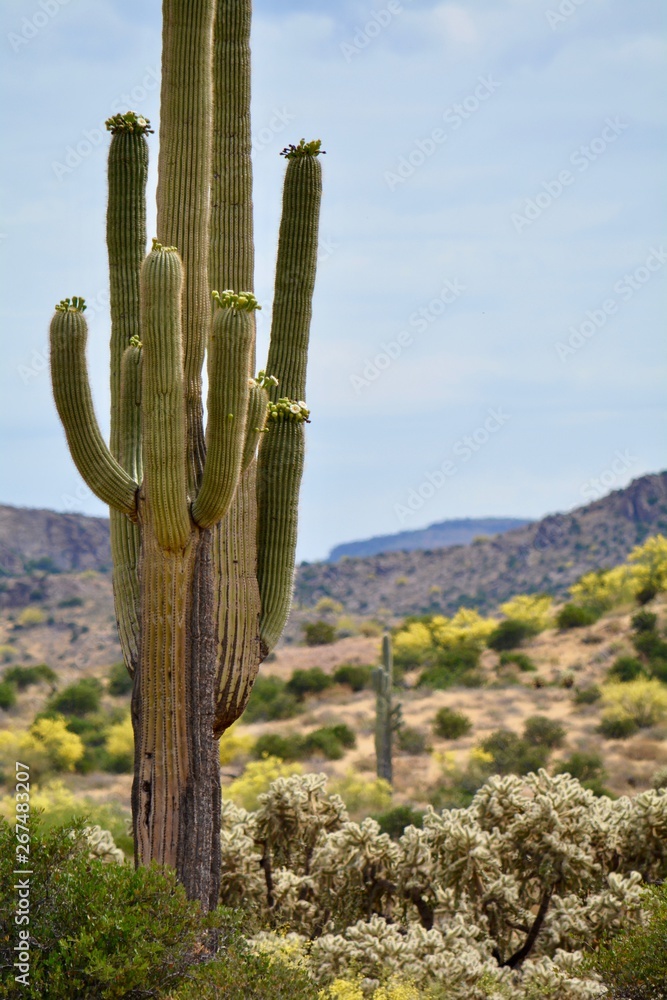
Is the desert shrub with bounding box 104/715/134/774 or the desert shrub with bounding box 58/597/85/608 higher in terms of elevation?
the desert shrub with bounding box 58/597/85/608

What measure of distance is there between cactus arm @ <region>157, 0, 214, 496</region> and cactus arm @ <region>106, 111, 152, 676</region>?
1.64ft

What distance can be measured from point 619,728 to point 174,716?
674 inches

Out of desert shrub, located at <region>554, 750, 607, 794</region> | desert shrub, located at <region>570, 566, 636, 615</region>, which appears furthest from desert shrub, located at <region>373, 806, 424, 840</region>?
desert shrub, located at <region>570, 566, 636, 615</region>

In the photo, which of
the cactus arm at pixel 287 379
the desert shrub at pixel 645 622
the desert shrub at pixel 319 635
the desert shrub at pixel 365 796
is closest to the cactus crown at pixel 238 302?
the cactus arm at pixel 287 379

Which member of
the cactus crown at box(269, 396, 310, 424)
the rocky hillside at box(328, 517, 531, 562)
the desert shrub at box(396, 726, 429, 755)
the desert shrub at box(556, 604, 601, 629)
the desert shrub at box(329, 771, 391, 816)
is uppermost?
the rocky hillside at box(328, 517, 531, 562)

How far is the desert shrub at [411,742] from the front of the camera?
2256 cm

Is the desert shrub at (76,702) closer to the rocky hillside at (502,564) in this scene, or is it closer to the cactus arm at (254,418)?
the cactus arm at (254,418)

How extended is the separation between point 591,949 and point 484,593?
5570cm

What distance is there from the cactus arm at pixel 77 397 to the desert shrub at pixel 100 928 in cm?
203

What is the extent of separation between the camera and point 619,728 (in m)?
21.6

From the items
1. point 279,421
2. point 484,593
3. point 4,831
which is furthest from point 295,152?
point 484,593

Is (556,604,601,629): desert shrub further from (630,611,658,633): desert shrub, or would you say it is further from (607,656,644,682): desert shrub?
(607,656,644,682): desert shrub

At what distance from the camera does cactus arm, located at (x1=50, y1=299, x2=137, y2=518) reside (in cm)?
600

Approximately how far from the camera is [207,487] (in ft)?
20.0
